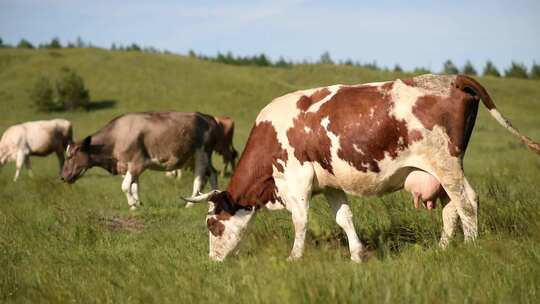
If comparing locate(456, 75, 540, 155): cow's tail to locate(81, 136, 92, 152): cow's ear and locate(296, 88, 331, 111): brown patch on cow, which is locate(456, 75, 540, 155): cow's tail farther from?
locate(81, 136, 92, 152): cow's ear

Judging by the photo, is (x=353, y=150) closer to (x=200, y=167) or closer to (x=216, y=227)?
(x=216, y=227)

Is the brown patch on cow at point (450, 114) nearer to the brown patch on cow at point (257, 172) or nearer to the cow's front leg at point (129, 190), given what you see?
the brown patch on cow at point (257, 172)

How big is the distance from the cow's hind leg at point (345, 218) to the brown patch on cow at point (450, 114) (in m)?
1.43

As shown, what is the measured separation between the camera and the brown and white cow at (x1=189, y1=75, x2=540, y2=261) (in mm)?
5871

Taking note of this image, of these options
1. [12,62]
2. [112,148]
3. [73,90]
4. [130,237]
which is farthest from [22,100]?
[130,237]

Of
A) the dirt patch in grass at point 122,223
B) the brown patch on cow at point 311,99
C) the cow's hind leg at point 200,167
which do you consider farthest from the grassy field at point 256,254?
the brown patch on cow at point 311,99

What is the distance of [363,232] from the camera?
7367 millimetres

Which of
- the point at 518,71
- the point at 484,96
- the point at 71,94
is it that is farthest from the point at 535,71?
the point at 484,96

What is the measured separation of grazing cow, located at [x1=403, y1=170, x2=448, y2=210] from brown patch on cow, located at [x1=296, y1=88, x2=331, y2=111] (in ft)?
4.31

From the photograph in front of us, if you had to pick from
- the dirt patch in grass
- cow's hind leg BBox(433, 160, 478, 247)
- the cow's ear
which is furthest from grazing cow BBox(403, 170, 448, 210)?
the cow's ear

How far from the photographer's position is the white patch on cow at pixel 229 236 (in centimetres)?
684

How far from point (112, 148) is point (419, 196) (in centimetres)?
909

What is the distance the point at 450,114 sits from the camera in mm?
5855

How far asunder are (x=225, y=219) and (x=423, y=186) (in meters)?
2.36
